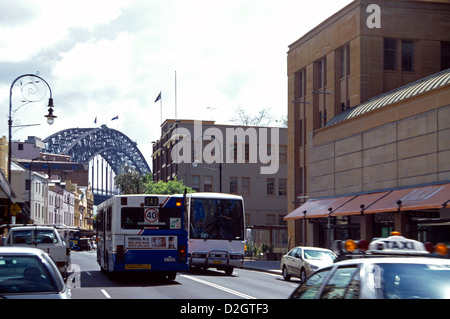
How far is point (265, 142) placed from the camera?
9456 cm

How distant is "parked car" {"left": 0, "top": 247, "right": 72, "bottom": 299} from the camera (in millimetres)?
8547

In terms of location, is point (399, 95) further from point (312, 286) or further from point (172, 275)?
point (312, 286)

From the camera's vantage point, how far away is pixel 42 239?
25672mm

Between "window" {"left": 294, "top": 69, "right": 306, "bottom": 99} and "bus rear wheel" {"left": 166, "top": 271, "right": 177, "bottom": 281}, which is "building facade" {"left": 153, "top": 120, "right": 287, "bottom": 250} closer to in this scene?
"window" {"left": 294, "top": 69, "right": 306, "bottom": 99}

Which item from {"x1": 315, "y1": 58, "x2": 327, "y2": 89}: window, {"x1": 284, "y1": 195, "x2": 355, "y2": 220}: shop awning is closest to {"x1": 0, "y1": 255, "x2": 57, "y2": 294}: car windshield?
{"x1": 284, "y1": 195, "x2": 355, "y2": 220}: shop awning

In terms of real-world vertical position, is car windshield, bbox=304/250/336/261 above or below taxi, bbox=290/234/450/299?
below

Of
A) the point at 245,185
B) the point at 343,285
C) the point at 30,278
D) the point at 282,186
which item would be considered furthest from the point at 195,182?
the point at 343,285

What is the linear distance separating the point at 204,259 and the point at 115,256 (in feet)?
25.4

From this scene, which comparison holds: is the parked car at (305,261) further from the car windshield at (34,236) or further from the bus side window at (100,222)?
the car windshield at (34,236)

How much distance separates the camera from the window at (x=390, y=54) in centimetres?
4631

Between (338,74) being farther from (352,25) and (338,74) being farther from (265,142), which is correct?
(265,142)

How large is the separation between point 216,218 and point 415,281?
2514cm
